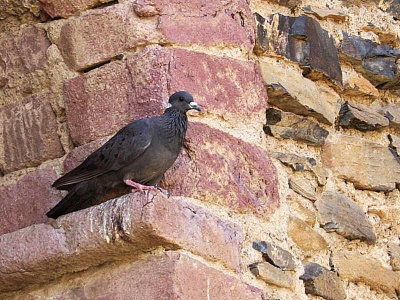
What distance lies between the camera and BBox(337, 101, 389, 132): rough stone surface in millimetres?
4551

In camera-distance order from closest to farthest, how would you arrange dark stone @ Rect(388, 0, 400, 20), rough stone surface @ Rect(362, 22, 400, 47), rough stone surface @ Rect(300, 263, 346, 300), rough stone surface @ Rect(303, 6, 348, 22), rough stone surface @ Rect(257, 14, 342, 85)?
rough stone surface @ Rect(300, 263, 346, 300) < rough stone surface @ Rect(257, 14, 342, 85) < rough stone surface @ Rect(303, 6, 348, 22) < rough stone surface @ Rect(362, 22, 400, 47) < dark stone @ Rect(388, 0, 400, 20)

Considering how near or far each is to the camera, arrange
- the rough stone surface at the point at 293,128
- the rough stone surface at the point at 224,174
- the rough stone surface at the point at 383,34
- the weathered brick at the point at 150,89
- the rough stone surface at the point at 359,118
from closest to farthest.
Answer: the rough stone surface at the point at 224,174
the weathered brick at the point at 150,89
the rough stone surface at the point at 293,128
the rough stone surface at the point at 359,118
the rough stone surface at the point at 383,34

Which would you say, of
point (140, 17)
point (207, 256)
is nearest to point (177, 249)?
point (207, 256)

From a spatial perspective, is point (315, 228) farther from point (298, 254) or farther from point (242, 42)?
Result: point (242, 42)

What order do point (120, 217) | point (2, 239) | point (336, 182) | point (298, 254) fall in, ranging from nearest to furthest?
point (120, 217) → point (2, 239) → point (298, 254) → point (336, 182)

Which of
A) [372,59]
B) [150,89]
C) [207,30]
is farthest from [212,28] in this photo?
[372,59]

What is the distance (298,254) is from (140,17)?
121 cm

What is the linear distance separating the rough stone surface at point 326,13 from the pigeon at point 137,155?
121 cm

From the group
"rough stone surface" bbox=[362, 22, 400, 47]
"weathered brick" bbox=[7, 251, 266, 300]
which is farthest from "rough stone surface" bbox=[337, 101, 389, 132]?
"weathered brick" bbox=[7, 251, 266, 300]

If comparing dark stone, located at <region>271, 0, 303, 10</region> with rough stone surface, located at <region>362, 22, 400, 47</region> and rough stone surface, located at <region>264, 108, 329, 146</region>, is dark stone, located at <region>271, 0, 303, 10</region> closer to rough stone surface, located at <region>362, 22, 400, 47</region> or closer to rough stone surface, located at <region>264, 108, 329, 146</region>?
rough stone surface, located at <region>362, 22, 400, 47</region>

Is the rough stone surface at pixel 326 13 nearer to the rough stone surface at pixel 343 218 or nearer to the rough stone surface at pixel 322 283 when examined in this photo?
the rough stone surface at pixel 343 218

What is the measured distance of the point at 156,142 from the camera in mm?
3619

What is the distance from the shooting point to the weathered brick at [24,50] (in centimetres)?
427

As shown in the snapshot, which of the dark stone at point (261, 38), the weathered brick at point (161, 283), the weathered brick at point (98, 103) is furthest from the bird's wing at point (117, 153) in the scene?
the dark stone at point (261, 38)
